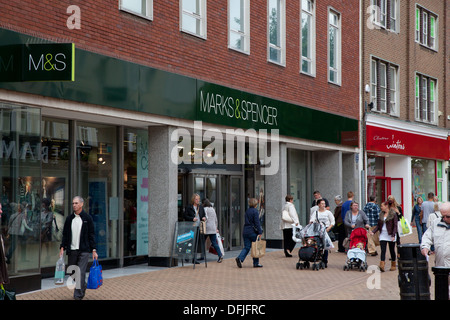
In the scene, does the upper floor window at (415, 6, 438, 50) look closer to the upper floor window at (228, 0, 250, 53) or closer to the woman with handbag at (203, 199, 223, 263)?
the upper floor window at (228, 0, 250, 53)

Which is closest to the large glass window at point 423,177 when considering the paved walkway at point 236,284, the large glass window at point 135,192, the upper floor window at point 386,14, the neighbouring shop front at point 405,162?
the neighbouring shop front at point 405,162

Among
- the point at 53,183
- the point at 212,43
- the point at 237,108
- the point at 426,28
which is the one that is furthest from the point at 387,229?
the point at 426,28

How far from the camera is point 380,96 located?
2741cm

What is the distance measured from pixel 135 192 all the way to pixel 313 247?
4.34 m

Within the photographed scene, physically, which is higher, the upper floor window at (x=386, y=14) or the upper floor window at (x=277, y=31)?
the upper floor window at (x=386, y=14)

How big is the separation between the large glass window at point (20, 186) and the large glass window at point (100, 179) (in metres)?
2.38

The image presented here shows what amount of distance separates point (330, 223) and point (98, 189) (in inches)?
217

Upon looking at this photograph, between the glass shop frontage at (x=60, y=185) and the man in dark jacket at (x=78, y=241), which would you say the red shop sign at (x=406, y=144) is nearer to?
the glass shop frontage at (x=60, y=185)

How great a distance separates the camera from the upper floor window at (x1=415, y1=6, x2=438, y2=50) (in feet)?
102

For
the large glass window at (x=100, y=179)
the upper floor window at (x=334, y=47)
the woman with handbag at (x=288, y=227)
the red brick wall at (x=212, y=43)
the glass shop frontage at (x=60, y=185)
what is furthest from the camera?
the upper floor window at (x=334, y=47)

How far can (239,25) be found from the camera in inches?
737

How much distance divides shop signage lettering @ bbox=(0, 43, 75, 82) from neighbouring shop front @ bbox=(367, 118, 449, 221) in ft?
53.8

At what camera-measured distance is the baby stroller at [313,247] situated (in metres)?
15.4
